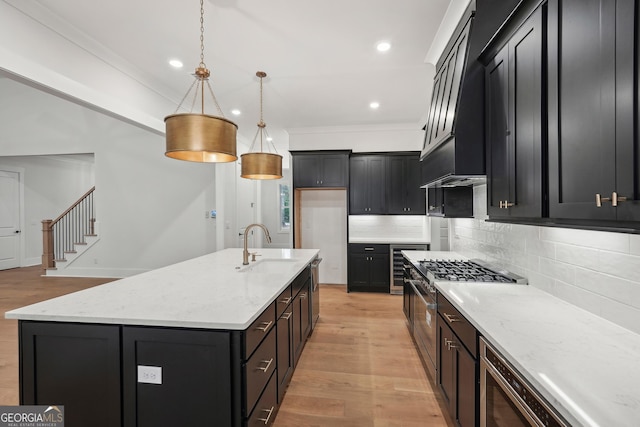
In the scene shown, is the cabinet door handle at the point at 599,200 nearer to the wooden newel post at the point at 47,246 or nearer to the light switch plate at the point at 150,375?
the light switch plate at the point at 150,375

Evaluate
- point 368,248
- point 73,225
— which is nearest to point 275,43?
point 368,248

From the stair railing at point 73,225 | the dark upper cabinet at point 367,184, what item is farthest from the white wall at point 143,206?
the dark upper cabinet at point 367,184

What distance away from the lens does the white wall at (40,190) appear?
7.54 metres

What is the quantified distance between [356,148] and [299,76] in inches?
89.1

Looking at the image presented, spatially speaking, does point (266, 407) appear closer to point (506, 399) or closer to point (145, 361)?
point (145, 361)

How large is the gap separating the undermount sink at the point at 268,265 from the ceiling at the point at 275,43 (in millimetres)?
2154

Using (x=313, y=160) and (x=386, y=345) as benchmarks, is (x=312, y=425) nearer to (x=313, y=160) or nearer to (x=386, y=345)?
(x=386, y=345)

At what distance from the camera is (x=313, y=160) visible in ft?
17.5

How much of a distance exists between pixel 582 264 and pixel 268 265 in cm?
247

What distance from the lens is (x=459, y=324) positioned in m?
1.71

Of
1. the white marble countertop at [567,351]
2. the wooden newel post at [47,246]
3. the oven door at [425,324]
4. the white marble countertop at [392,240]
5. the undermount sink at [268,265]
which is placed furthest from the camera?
the wooden newel post at [47,246]

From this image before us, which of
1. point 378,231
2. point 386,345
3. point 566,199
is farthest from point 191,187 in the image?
point 566,199

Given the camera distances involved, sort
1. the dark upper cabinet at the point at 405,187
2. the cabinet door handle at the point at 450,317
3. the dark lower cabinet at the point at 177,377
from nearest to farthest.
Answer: the dark lower cabinet at the point at 177,377
the cabinet door handle at the point at 450,317
the dark upper cabinet at the point at 405,187

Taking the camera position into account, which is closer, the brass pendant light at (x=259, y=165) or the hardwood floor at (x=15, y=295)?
A: the hardwood floor at (x=15, y=295)
